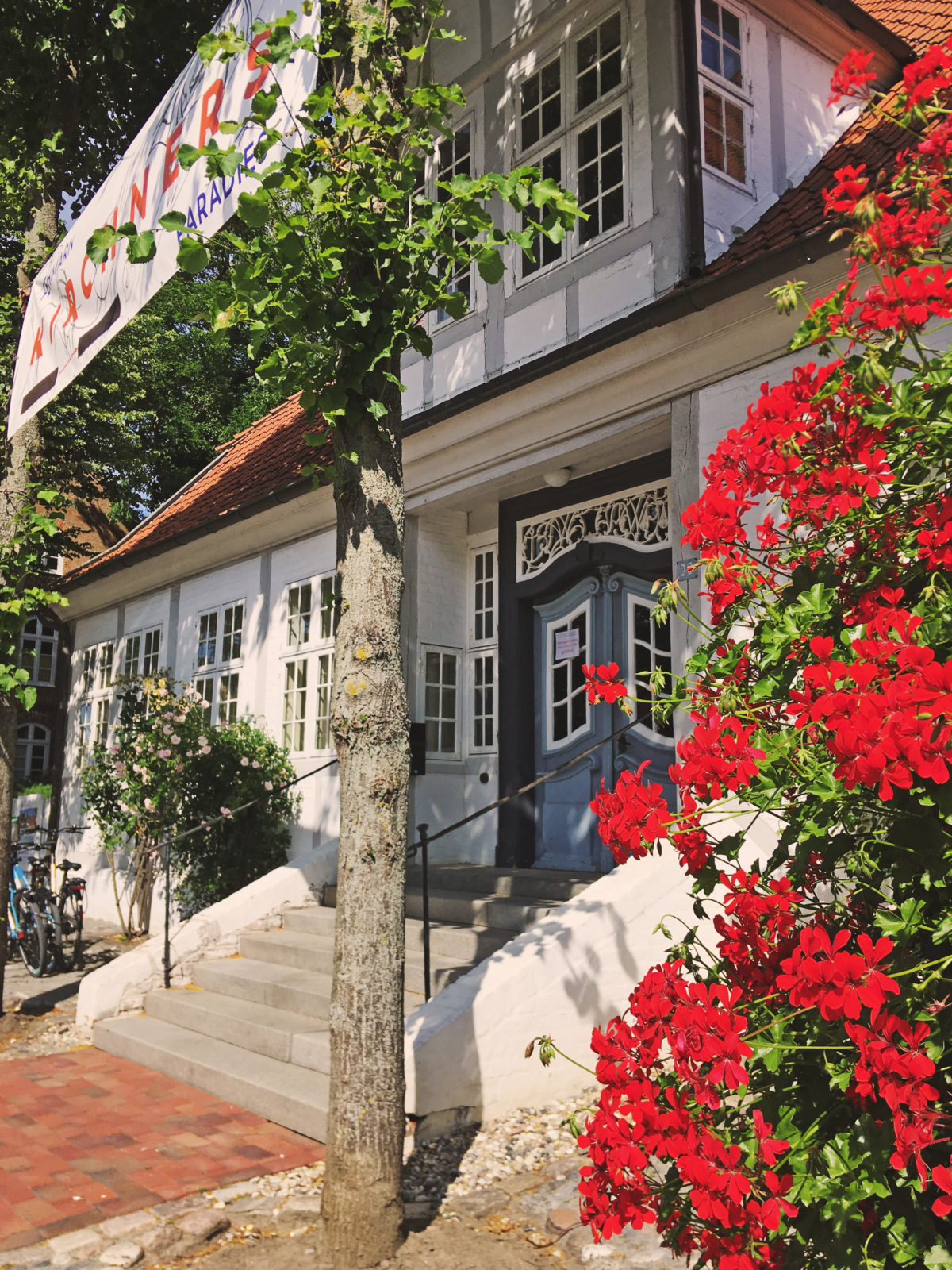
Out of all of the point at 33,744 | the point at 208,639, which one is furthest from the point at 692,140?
the point at 33,744

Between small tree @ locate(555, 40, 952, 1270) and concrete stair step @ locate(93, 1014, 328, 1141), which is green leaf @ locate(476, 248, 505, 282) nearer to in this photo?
small tree @ locate(555, 40, 952, 1270)

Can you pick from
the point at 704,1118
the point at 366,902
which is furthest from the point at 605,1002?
the point at 704,1118

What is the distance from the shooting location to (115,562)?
12516mm

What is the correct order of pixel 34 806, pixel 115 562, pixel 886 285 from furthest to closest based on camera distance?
1. pixel 34 806
2. pixel 115 562
3. pixel 886 285

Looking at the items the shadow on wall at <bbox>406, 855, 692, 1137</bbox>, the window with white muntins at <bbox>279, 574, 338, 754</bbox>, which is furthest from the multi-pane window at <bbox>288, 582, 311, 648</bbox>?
the shadow on wall at <bbox>406, 855, 692, 1137</bbox>

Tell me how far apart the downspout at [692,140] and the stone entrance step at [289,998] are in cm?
398

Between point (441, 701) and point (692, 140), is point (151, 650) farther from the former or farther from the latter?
point (692, 140)

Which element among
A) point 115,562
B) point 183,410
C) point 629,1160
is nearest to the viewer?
point 629,1160

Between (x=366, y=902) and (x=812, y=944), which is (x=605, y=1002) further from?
(x=812, y=944)

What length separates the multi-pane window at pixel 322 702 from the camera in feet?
30.3

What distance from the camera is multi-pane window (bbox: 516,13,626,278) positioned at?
23.1ft

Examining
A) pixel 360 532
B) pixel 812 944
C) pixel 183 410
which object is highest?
pixel 183 410

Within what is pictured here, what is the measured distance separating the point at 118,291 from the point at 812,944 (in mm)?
4982

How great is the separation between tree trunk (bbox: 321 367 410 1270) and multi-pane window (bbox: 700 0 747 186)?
163 inches
